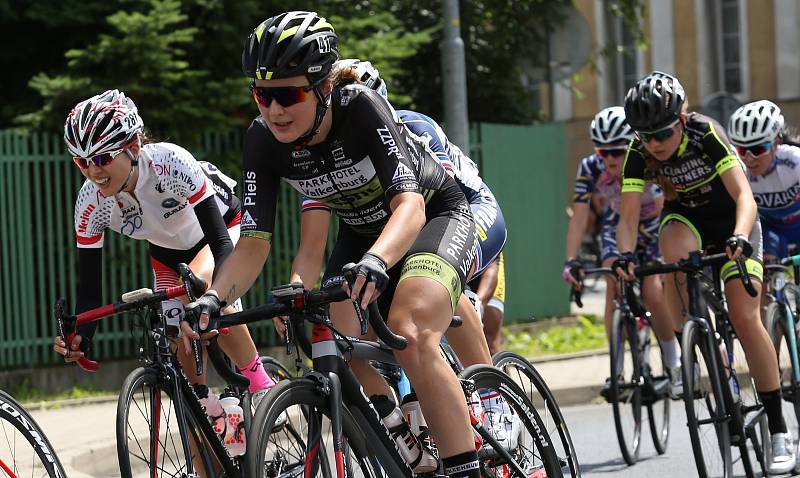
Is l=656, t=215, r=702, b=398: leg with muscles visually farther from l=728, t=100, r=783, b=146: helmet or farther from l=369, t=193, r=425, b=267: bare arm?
l=369, t=193, r=425, b=267: bare arm

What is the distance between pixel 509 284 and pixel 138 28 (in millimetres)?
5434

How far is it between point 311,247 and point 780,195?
3.86 metres

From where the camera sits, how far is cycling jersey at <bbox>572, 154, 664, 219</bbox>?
9.51m

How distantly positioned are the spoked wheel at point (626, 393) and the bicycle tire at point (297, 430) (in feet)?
12.4

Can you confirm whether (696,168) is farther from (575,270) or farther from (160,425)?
(160,425)

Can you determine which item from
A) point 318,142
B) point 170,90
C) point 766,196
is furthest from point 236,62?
point 318,142

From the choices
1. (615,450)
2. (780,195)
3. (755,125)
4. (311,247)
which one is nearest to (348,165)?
(311,247)

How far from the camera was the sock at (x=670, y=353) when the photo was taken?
850 cm

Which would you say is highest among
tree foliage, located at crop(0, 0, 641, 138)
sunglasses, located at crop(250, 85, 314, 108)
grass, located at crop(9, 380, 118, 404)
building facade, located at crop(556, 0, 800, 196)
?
building facade, located at crop(556, 0, 800, 196)

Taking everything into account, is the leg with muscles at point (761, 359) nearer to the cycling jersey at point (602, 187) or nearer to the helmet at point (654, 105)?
the helmet at point (654, 105)

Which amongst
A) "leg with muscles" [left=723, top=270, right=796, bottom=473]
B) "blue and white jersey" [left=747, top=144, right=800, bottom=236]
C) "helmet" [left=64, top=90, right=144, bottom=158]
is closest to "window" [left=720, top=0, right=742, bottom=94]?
"blue and white jersey" [left=747, top=144, right=800, bottom=236]

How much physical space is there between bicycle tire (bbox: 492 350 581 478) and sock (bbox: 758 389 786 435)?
175 cm

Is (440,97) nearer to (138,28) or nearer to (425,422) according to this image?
(138,28)

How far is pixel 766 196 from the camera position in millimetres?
8359
